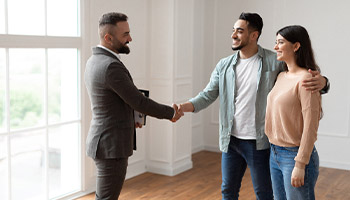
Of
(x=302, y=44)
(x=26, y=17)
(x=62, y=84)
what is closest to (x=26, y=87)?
(x=62, y=84)

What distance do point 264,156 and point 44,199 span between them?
81.1 inches

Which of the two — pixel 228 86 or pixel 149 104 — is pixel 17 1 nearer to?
pixel 149 104

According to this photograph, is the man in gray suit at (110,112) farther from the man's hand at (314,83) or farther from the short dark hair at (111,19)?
the man's hand at (314,83)

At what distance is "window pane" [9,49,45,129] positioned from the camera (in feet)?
11.4

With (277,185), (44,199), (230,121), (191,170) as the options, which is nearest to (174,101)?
(191,170)

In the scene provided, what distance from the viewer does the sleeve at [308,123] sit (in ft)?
7.19

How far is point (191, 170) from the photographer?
5.21 m

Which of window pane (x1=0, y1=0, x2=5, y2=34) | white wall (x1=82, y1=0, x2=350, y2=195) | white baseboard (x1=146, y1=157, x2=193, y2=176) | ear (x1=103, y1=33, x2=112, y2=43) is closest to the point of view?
ear (x1=103, y1=33, x2=112, y2=43)

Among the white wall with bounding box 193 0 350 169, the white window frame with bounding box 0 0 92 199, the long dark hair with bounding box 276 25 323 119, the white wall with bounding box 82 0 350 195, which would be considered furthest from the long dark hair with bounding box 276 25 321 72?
the white wall with bounding box 193 0 350 169

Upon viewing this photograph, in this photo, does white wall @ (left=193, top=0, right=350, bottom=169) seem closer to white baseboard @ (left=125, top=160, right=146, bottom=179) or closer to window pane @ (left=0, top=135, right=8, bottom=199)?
white baseboard @ (left=125, top=160, right=146, bottom=179)

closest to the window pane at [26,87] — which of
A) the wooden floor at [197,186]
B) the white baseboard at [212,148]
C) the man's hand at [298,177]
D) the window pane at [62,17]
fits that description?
the window pane at [62,17]

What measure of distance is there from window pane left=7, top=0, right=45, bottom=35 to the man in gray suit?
113cm

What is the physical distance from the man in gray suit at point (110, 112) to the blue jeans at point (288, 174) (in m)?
0.85

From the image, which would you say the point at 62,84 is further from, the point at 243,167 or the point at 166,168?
the point at 243,167
